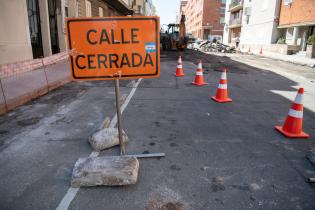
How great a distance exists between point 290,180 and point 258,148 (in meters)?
0.89

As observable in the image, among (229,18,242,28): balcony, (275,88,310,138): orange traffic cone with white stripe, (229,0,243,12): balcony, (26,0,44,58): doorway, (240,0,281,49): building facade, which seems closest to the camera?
(275,88,310,138): orange traffic cone with white stripe

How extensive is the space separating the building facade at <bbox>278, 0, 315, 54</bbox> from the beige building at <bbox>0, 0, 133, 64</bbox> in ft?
73.7

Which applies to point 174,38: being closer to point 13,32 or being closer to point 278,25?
point 278,25

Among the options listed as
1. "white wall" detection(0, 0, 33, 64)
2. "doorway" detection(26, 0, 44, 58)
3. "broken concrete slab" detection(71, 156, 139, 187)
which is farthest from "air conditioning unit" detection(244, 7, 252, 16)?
"broken concrete slab" detection(71, 156, 139, 187)

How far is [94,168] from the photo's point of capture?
2.88 m

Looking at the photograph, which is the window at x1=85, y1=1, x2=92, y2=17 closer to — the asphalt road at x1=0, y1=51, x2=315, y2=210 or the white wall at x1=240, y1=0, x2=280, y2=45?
the asphalt road at x1=0, y1=51, x2=315, y2=210

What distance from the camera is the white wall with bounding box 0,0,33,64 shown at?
9.50m

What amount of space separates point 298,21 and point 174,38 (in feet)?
45.7

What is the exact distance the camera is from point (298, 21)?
28062 millimetres

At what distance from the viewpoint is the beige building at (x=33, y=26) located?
9.70m

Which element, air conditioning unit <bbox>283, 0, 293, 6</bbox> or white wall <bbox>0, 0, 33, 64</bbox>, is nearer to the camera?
white wall <bbox>0, 0, 33, 64</bbox>

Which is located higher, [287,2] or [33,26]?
[287,2]

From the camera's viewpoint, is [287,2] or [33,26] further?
[287,2]

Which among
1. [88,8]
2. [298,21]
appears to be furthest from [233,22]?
[88,8]
